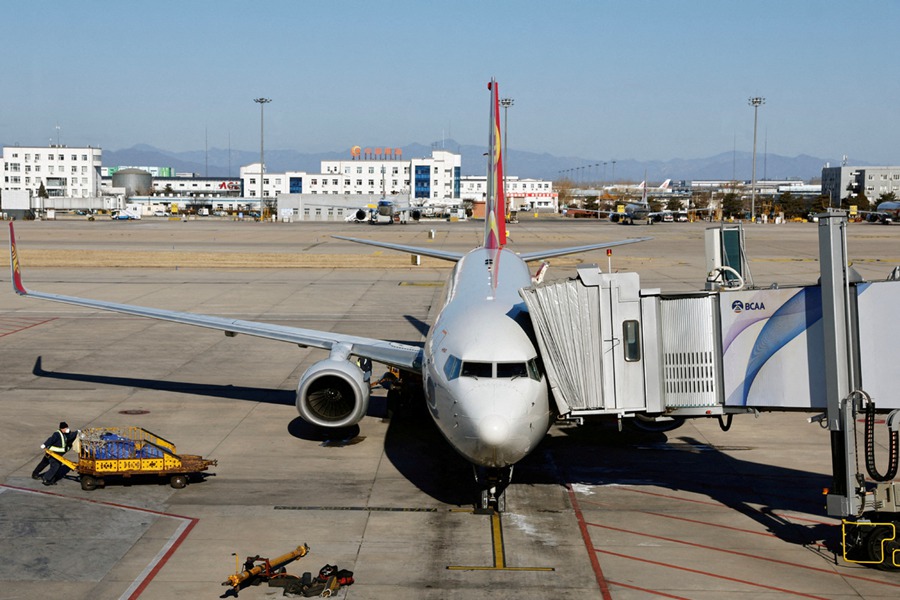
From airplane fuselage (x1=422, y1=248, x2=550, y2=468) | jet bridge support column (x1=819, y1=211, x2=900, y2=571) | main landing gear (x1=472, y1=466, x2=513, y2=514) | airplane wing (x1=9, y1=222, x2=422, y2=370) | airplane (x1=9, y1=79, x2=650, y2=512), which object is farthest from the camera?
airplane wing (x1=9, y1=222, x2=422, y2=370)

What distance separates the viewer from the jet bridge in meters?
17.5

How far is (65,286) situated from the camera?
60.4 meters

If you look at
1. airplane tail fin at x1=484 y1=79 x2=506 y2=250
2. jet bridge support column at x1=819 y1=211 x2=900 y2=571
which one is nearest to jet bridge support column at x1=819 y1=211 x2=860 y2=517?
jet bridge support column at x1=819 y1=211 x2=900 y2=571

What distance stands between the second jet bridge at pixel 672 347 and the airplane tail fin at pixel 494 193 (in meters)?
14.0

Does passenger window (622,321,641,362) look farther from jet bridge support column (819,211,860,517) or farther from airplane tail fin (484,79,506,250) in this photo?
airplane tail fin (484,79,506,250)

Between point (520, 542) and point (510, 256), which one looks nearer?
point (520, 542)

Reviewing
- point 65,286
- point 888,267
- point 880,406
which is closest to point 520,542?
point 880,406

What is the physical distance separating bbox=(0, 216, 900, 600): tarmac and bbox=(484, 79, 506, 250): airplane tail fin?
768 centimetres

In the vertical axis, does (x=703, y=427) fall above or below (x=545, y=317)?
below

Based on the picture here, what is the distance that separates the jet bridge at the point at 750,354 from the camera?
17.5 m

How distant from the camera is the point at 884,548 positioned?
56.2 feet

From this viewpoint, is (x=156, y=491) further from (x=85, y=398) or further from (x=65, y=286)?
(x=65, y=286)

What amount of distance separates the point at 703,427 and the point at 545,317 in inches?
446

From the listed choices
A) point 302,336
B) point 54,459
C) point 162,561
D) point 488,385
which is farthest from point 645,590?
point 302,336
